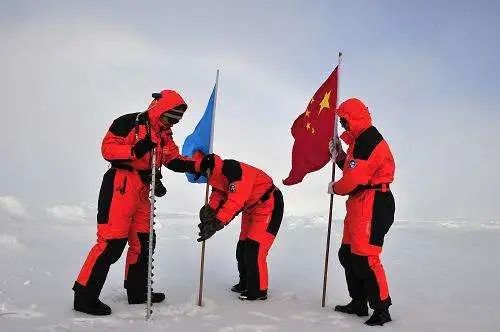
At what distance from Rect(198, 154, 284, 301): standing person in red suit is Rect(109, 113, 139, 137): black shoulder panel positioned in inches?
32.8

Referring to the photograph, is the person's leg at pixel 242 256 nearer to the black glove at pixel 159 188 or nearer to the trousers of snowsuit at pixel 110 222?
the black glove at pixel 159 188

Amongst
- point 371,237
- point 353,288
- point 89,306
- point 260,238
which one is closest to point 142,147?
point 89,306

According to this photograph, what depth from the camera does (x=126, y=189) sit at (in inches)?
186

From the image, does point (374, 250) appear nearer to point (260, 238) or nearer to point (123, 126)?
point (260, 238)

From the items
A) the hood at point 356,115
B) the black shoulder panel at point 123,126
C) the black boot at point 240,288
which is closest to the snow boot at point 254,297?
the black boot at point 240,288

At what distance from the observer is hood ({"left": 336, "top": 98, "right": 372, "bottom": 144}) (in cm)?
482

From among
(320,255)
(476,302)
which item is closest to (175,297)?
(476,302)

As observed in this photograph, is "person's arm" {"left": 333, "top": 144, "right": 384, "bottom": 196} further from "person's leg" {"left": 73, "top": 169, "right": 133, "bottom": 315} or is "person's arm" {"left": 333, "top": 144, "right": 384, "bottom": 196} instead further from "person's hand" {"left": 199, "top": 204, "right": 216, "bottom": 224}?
"person's leg" {"left": 73, "top": 169, "right": 133, "bottom": 315}

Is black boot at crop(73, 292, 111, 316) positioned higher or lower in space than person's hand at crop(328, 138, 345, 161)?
lower

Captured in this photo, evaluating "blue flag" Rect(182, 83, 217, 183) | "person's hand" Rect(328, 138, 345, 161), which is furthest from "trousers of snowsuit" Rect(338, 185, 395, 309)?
"blue flag" Rect(182, 83, 217, 183)

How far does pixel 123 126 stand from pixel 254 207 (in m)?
1.70

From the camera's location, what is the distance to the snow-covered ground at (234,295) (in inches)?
177

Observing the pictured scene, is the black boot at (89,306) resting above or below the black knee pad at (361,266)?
below

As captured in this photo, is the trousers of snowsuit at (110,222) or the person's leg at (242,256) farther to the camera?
the person's leg at (242,256)
